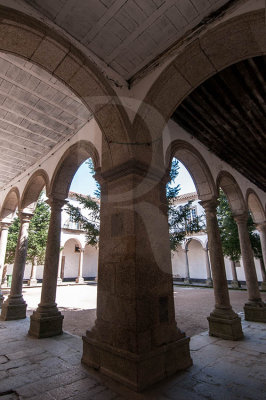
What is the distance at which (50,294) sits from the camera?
5.34 m

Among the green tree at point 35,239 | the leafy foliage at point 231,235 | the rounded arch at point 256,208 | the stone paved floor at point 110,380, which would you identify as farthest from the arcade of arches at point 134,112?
the green tree at point 35,239

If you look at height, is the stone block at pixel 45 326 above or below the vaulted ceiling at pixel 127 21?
below

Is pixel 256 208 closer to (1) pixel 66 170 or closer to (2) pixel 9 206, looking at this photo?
(1) pixel 66 170

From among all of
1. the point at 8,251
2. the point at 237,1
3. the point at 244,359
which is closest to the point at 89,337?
the point at 244,359

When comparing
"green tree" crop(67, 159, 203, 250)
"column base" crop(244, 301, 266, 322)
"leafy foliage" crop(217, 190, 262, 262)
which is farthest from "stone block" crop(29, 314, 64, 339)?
"leafy foliage" crop(217, 190, 262, 262)

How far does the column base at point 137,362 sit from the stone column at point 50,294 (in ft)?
6.66

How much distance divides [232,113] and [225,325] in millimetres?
4220

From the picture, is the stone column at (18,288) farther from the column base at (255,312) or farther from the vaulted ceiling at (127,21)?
the column base at (255,312)

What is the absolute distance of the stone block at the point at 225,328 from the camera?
458cm

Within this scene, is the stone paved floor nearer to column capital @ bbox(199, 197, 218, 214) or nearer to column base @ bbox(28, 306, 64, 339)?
column base @ bbox(28, 306, 64, 339)

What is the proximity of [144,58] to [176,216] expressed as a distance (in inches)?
236

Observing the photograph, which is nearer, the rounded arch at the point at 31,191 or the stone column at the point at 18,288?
the stone column at the point at 18,288

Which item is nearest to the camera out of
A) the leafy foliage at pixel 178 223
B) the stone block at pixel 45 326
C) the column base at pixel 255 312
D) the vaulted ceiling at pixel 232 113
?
the vaulted ceiling at pixel 232 113

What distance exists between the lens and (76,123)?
5230 millimetres
